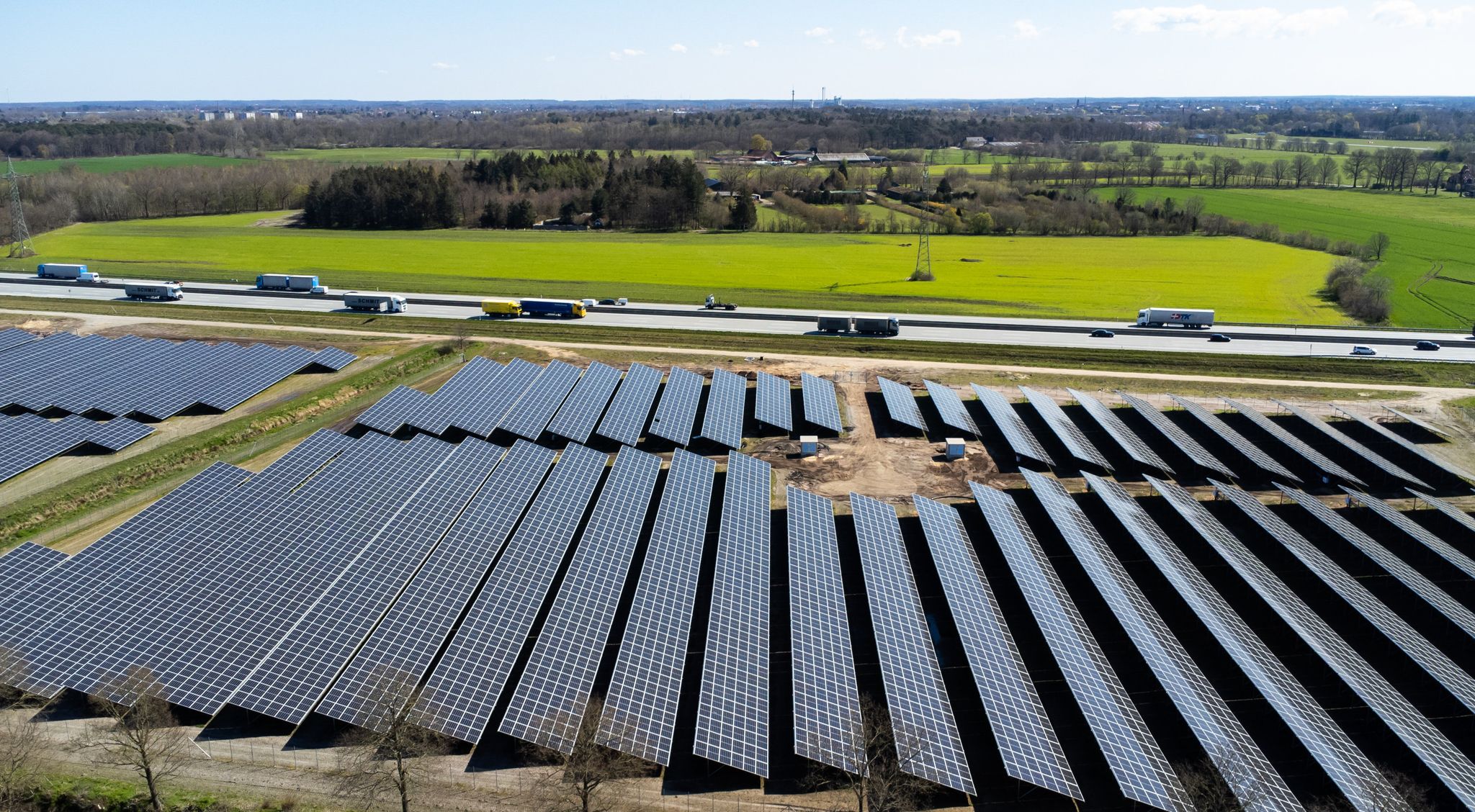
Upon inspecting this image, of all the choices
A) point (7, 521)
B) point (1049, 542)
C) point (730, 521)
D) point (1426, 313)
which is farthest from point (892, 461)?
point (1426, 313)

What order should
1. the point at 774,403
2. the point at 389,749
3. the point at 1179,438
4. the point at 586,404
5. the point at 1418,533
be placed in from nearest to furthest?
the point at 389,749
the point at 1418,533
the point at 1179,438
the point at 586,404
the point at 774,403

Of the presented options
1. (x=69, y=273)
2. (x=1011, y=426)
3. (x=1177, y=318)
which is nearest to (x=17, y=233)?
(x=69, y=273)

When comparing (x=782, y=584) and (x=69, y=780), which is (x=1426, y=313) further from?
(x=69, y=780)

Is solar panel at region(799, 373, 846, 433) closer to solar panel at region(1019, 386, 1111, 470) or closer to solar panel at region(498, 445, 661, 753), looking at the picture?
solar panel at region(1019, 386, 1111, 470)

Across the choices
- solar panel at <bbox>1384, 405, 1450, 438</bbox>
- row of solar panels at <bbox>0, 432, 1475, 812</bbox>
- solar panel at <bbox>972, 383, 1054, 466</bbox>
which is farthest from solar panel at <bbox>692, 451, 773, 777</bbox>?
solar panel at <bbox>1384, 405, 1450, 438</bbox>

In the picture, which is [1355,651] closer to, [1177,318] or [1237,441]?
[1237,441]
